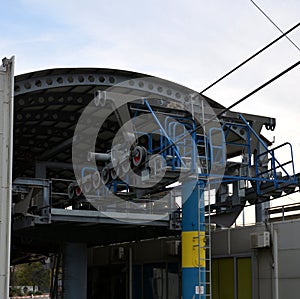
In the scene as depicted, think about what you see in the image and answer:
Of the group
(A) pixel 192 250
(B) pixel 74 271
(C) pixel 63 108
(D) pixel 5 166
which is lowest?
(B) pixel 74 271

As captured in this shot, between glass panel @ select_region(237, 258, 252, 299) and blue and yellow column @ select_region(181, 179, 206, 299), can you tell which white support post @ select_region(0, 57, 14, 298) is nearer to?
blue and yellow column @ select_region(181, 179, 206, 299)

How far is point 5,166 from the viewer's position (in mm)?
11508

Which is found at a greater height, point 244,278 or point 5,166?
point 5,166

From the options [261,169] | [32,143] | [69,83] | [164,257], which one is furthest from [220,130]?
[32,143]

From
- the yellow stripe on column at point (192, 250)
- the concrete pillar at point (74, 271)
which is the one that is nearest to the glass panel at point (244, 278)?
the yellow stripe on column at point (192, 250)

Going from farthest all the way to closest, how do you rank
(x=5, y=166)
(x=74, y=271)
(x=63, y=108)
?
(x=74, y=271), (x=63, y=108), (x=5, y=166)

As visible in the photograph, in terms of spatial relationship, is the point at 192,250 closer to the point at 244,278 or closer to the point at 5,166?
the point at 244,278

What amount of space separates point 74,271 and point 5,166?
11.9 meters

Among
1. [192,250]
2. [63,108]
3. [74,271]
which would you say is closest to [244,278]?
[192,250]

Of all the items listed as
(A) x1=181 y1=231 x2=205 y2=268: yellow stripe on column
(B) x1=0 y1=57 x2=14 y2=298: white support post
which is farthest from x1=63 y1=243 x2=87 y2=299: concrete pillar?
(B) x1=0 y1=57 x2=14 y2=298: white support post

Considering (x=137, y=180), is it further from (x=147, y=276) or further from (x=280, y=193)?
(x=147, y=276)

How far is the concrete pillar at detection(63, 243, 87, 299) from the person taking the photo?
73.9 ft

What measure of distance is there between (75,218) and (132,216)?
166cm

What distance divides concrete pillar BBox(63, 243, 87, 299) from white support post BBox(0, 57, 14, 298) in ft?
37.9
